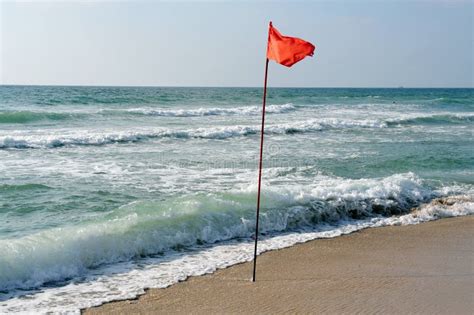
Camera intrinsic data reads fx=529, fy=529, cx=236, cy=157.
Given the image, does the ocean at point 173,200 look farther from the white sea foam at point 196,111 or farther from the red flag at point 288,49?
the white sea foam at point 196,111

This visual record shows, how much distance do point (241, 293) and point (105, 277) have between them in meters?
1.95

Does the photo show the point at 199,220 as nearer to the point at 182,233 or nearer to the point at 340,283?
the point at 182,233

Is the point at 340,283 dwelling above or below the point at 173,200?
below

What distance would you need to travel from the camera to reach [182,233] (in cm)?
909

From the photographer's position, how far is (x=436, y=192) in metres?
13.3

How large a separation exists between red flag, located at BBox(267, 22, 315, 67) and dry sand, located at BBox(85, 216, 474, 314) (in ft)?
9.83

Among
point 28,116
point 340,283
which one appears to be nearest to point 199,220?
point 340,283

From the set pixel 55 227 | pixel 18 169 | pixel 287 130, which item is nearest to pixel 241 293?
pixel 55 227

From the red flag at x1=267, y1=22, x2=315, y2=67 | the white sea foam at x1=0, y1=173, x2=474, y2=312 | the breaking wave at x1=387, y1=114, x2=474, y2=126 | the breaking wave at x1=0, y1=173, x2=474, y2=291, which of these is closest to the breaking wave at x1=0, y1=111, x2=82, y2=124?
the breaking wave at x1=387, y1=114, x2=474, y2=126

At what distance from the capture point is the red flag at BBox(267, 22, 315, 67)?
689cm

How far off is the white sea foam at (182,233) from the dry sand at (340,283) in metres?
0.39

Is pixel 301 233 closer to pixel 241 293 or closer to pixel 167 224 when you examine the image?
pixel 167 224

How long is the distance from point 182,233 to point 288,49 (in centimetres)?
381

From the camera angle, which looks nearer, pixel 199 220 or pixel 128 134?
pixel 199 220
